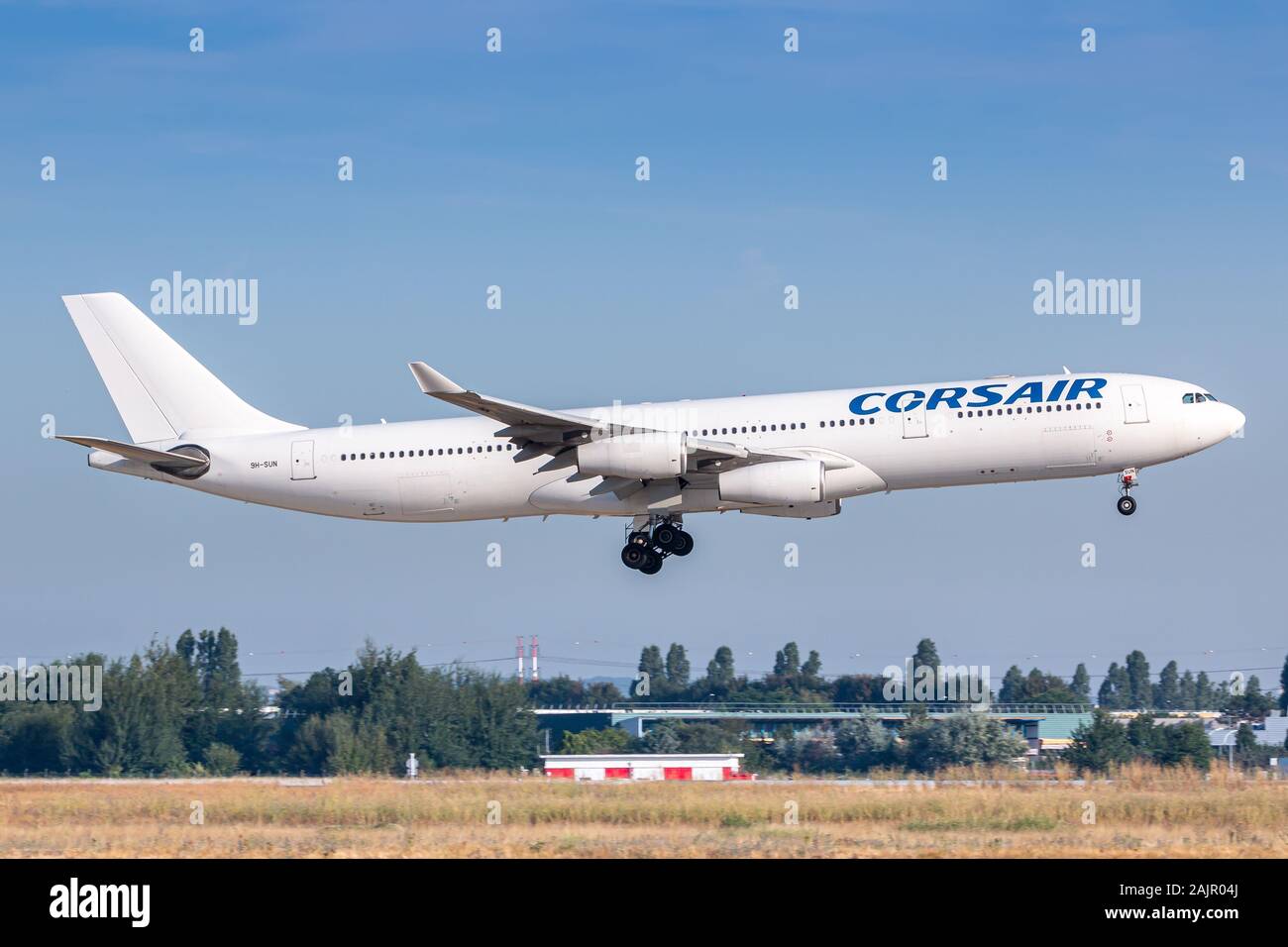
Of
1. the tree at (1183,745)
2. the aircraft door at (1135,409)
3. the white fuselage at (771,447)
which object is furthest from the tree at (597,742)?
the aircraft door at (1135,409)

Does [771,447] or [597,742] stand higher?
[771,447]

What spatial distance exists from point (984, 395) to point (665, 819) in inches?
590

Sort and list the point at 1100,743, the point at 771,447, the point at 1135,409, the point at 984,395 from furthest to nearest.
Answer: the point at 1100,743 → the point at 771,447 → the point at 984,395 → the point at 1135,409

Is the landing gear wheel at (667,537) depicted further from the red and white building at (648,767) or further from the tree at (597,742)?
the tree at (597,742)

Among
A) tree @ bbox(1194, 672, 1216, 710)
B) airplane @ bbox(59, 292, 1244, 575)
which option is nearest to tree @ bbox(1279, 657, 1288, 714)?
tree @ bbox(1194, 672, 1216, 710)

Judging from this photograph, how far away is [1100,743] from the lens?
47.6 m

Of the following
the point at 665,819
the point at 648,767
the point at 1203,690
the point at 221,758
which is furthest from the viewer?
the point at 1203,690

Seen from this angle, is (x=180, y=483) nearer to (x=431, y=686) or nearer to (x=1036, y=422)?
(x=431, y=686)

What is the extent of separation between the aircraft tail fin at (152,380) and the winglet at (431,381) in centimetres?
951

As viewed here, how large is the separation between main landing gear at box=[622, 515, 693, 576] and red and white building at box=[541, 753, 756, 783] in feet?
18.4

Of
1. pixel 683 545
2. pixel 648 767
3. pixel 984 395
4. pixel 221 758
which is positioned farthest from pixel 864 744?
pixel 221 758

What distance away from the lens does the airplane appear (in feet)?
133

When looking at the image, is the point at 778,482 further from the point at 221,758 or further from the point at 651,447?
the point at 221,758
